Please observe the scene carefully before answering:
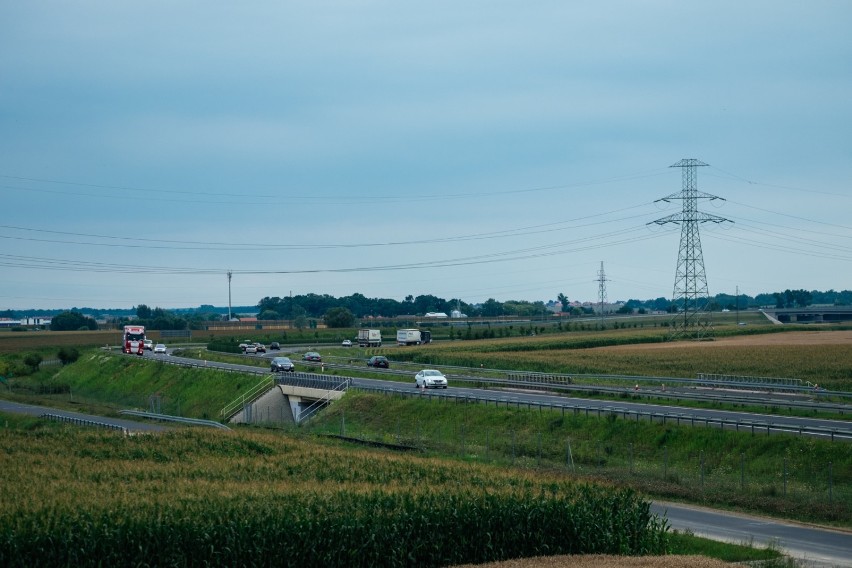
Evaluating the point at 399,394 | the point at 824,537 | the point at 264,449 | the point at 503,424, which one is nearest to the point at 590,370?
the point at 399,394

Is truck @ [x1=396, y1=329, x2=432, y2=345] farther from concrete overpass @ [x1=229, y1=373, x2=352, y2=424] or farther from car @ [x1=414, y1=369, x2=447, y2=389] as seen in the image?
car @ [x1=414, y1=369, x2=447, y2=389]

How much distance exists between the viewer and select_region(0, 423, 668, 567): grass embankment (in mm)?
24531

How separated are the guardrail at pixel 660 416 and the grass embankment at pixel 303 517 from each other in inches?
733

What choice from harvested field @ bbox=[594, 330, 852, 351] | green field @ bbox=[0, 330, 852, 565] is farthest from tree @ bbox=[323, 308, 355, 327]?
green field @ bbox=[0, 330, 852, 565]

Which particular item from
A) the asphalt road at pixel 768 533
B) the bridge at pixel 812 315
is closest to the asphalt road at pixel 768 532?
the asphalt road at pixel 768 533

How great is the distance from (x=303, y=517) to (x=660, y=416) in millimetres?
32784

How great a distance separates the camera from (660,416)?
179 ft

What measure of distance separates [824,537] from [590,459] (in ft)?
58.6

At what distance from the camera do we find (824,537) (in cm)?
3369

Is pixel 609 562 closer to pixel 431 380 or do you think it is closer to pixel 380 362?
pixel 431 380

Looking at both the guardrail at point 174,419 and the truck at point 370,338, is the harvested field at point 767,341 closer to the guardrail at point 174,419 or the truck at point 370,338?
the truck at point 370,338

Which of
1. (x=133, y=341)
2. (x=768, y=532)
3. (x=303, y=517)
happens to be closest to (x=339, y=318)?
(x=133, y=341)

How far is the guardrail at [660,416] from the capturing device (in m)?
47.8

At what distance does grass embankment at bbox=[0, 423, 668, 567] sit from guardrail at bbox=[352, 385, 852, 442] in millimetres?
18606
